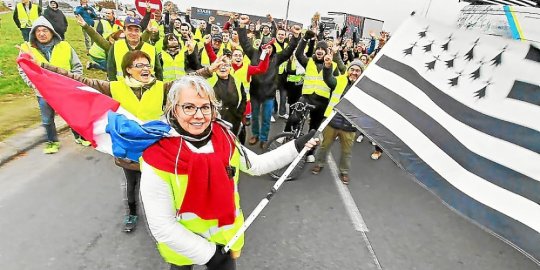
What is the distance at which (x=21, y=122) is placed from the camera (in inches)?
272

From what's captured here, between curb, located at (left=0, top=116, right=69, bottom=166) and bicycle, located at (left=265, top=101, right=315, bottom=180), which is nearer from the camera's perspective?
curb, located at (left=0, top=116, right=69, bottom=166)

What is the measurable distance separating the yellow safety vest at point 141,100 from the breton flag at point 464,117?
6.46ft

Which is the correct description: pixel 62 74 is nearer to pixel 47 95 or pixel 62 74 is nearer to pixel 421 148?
pixel 47 95

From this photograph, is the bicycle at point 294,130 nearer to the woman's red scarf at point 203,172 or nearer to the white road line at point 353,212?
the white road line at point 353,212

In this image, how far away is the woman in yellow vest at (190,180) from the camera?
207cm

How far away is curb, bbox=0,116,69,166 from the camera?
5637 mm

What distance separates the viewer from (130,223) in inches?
161

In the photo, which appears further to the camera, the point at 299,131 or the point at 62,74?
the point at 299,131

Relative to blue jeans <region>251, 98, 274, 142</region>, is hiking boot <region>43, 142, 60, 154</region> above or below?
below

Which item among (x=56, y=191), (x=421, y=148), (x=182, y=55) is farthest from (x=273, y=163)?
(x=182, y=55)

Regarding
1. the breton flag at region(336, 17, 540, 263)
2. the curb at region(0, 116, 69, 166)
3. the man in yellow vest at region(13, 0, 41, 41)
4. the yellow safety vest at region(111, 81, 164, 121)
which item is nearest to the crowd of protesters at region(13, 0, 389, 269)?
the yellow safety vest at region(111, 81, 164, 121)

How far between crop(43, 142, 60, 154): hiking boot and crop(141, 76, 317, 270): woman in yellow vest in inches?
183

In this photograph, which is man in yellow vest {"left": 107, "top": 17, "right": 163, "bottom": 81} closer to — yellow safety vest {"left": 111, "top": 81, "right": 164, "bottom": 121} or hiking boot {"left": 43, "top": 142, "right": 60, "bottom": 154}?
hiking boot {"left": 43, "top": 142, "right": 60, "bottom": 154}

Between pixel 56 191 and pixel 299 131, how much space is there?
13.1 feet
